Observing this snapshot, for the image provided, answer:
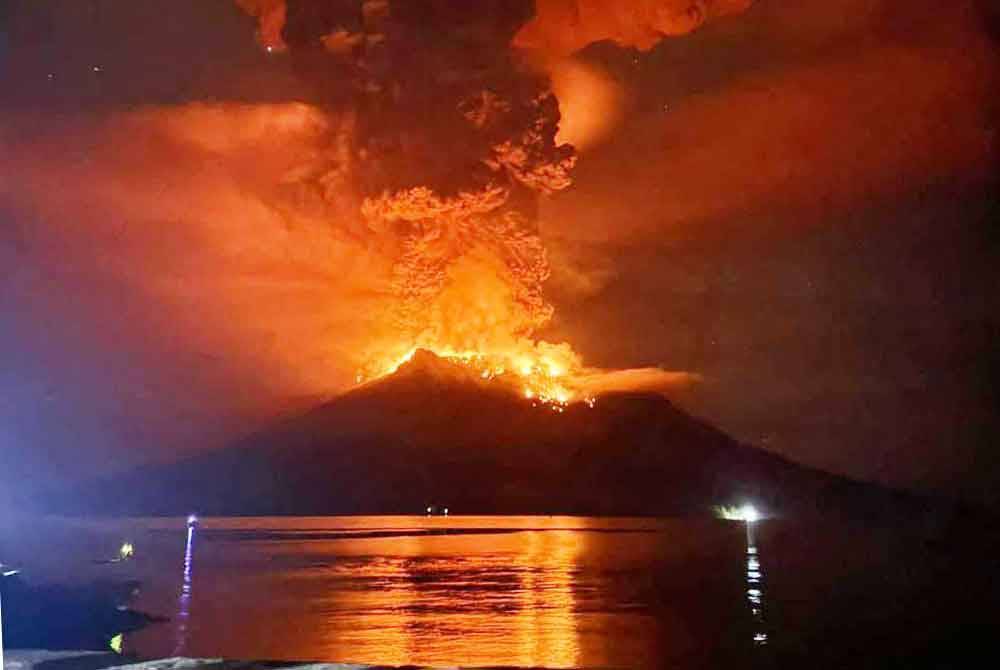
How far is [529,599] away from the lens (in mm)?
37656

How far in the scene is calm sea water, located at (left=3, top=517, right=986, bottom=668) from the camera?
2527 cm

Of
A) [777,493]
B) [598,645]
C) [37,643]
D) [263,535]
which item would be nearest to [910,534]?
[777,493]

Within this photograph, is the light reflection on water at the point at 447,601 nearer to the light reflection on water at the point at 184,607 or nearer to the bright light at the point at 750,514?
the light reflection on water at the point at 184,607

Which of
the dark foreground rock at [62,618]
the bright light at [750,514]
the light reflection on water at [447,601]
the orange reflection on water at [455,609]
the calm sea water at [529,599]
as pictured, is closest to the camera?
the dark foreground rock at [62,618]

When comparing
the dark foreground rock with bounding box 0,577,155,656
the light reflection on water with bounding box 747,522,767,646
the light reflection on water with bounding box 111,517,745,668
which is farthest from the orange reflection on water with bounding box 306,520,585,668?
the light reflection on water with bounding box 747,522,767,646

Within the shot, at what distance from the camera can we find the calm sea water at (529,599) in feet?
82.9

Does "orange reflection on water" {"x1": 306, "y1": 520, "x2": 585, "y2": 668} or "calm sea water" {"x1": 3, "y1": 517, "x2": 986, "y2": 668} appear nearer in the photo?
"orange reflection on water" {"x1": 306, "y1": 520, "x2": 585, "y2": 668}

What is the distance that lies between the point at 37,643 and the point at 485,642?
10.8 meters

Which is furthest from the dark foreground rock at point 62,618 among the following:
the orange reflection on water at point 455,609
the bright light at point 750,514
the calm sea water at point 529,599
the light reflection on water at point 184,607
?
the bright light at point 750,514

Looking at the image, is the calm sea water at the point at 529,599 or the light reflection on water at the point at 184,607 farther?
the calm sea water at the point at 529,599

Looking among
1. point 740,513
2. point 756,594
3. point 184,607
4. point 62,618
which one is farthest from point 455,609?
point 740,513

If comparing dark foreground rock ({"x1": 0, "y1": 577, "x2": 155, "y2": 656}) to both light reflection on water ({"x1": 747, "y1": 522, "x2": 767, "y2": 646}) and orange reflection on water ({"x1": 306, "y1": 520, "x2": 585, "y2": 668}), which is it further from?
light reflection on water ({"x1": 747, "y1": 522, "x2": 767, "y2": 646})

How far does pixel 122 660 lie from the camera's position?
6750 mm

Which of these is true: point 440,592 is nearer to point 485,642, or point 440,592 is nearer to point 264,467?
point 485,642
